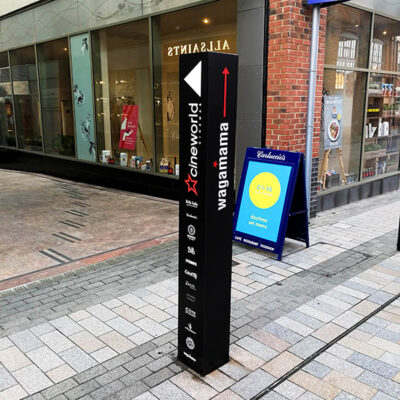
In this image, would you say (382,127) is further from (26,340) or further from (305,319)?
(26,340)

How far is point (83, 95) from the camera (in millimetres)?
10477

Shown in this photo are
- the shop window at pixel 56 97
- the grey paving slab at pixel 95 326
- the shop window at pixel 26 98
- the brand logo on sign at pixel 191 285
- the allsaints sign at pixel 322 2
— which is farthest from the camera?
the shop window at pixel 26 98

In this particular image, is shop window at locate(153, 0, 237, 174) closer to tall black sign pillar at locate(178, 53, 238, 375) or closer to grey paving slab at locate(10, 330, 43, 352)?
tall black sign pillar at locate(178, 53, 238, 375)

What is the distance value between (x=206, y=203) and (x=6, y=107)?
1358cm

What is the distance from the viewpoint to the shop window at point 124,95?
29.7 feet

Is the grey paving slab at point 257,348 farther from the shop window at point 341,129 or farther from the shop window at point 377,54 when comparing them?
the shop window at point 377,54

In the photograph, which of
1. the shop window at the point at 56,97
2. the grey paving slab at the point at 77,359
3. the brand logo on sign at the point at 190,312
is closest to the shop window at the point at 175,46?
the shop window at the point at 56,97

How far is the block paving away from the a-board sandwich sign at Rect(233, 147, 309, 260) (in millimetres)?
269

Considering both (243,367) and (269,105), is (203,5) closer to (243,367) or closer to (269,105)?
(269,105)

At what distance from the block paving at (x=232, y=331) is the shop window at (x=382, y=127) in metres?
3.97

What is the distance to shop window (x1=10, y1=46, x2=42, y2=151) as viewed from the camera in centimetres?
1245

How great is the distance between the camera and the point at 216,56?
270 centimetres

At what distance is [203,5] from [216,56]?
17.8 ft

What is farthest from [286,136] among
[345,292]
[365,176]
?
[365,176]
